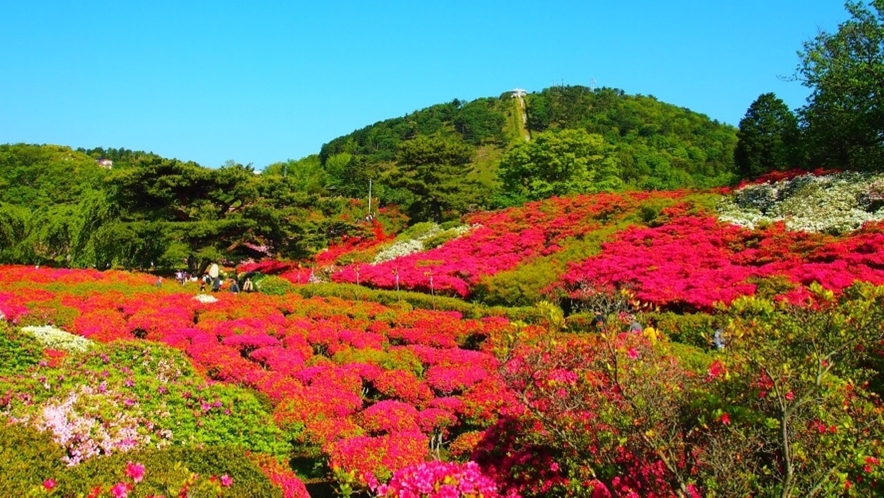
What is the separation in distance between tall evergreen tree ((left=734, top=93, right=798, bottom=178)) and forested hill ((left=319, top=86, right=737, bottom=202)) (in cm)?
1042

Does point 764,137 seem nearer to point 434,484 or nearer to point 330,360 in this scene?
point 330,360

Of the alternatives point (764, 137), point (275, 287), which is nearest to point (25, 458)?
point (275, 287)

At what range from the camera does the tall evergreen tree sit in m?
31.8

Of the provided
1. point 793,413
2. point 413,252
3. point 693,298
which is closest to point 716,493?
point 793,413

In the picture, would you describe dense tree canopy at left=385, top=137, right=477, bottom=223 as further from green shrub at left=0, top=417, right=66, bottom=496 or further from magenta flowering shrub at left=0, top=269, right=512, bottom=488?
green shrub at left=0, top=417, right=66, bottom=496

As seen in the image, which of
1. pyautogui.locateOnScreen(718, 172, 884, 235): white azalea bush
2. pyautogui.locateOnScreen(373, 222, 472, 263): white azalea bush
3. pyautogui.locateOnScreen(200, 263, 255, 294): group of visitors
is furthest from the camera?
pyautogui.locateOnScreen(373, 222, 472, 263): white azalea bush

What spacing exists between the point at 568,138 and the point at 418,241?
1691 cm

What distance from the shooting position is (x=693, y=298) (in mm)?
13586

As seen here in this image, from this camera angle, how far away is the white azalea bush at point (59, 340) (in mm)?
10664

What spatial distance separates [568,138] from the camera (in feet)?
135

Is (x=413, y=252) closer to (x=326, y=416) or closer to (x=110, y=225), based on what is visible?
(x=110, y=225)

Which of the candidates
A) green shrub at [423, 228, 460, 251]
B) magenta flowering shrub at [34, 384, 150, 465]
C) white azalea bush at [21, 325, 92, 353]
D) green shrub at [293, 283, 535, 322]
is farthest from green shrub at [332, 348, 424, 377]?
green shrub at [423, 228, 460, 251]

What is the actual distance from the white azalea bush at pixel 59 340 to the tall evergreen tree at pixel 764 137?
3251 cm

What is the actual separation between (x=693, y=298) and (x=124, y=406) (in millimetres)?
11799
